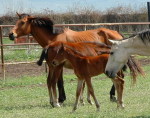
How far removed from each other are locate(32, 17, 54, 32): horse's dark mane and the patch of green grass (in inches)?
73.4

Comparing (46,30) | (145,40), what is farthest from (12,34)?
(145,40)

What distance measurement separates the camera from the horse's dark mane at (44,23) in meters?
11.3

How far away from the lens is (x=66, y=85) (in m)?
14.3

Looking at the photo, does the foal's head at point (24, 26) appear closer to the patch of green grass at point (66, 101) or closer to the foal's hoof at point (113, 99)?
the patch of green grass at point (66, 101)

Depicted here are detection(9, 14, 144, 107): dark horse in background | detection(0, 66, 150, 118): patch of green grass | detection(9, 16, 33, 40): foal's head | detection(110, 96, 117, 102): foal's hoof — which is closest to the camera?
detection(0, 66, 150, 118): patch of green grass

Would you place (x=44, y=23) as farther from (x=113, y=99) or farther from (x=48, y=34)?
(x=113, y=99)

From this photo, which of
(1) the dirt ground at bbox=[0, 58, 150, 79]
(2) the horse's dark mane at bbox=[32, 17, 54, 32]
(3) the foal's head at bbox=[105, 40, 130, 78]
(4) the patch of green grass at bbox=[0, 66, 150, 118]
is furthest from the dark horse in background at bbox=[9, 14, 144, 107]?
(1) the dirt ground at bbox=[0, 58, 150, 79]

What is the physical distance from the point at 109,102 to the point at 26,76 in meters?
6.30

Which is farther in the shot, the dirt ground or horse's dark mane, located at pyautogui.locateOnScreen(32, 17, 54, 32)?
the dirt ground

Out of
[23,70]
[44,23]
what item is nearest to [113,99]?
[44,23]

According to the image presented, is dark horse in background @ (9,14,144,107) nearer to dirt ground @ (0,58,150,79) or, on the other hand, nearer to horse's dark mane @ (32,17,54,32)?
horse's dark mane @ (32,17,54,32)

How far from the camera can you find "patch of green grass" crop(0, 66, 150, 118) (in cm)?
864

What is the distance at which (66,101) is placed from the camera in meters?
11.3

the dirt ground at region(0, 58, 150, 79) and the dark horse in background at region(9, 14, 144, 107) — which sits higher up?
the dark horse in background at region(9, 14, 144, 107)
